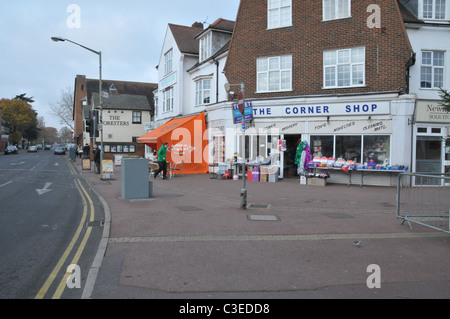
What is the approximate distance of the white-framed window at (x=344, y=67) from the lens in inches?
646

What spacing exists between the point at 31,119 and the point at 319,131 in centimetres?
9435

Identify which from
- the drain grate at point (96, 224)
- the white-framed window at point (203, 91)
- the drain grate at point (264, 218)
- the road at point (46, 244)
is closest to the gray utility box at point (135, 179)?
the road at point (46, 244)

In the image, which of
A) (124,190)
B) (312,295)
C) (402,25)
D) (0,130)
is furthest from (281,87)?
(0,130)

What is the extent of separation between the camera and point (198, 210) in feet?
31.3

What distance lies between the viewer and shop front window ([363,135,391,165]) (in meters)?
15.8

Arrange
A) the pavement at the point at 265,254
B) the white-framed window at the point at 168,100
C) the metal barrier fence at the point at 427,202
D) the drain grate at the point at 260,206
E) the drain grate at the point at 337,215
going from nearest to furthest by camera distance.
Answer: the pavement at the point at 265,254
the metal barrier fence at the point at 427,202
the drain grate at the point at 337,215
the drain grate at the point at 260,206
the white-framed window at the point at 168,100

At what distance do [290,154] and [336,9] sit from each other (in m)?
7.57

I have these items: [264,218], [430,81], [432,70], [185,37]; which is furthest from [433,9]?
[185,37]

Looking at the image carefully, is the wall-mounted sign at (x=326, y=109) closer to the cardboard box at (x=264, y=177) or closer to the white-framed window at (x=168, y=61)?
the cardboard box at (x=264, y=177)

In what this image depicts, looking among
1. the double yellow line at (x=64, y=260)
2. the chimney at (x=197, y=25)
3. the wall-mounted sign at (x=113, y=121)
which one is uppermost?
the chimney at (x=197, y=25)

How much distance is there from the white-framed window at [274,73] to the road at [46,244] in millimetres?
11011

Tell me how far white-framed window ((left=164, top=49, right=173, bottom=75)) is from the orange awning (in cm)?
822

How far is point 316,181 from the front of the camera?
631 inches

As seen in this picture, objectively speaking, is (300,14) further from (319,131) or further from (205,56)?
(205,56)
